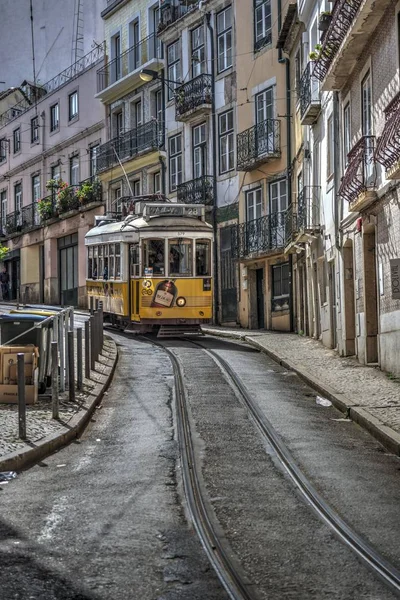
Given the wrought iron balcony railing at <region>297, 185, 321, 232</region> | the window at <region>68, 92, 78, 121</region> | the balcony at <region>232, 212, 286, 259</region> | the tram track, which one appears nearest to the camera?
the tram track

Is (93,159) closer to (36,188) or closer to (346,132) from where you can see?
(36,188)

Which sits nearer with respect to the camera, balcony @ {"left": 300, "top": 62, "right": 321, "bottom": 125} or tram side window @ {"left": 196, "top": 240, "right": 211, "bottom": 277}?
balcony @ {"left": 300, "top": 62, "right": 321, "bottom": 125}

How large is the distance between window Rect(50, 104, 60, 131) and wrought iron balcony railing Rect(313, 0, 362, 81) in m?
24.4

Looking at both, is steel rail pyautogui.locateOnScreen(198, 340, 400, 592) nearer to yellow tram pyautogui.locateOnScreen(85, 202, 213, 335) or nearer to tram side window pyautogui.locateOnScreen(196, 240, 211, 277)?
yellow tram pyautogui.locateOnScreen(85, 202, 213, 335)

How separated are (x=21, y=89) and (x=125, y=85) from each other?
529 inches

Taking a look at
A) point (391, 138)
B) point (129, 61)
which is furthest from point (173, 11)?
point (391, 138)

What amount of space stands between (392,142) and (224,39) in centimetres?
1775

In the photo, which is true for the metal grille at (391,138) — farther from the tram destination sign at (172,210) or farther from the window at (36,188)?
the window at (36,188)

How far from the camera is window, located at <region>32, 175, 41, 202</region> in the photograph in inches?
1802

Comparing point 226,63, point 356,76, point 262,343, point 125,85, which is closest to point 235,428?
point 356,76

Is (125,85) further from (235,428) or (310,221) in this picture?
(235,428)

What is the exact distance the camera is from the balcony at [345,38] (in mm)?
15375

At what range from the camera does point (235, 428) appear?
34.4 ft

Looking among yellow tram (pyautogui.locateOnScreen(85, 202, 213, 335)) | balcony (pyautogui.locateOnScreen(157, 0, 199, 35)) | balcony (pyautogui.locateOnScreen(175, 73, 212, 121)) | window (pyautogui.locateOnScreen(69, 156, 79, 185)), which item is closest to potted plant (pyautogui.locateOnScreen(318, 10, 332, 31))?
yellow tram (pyautogui.locateOnScreen(85, 202, 213, 335))
